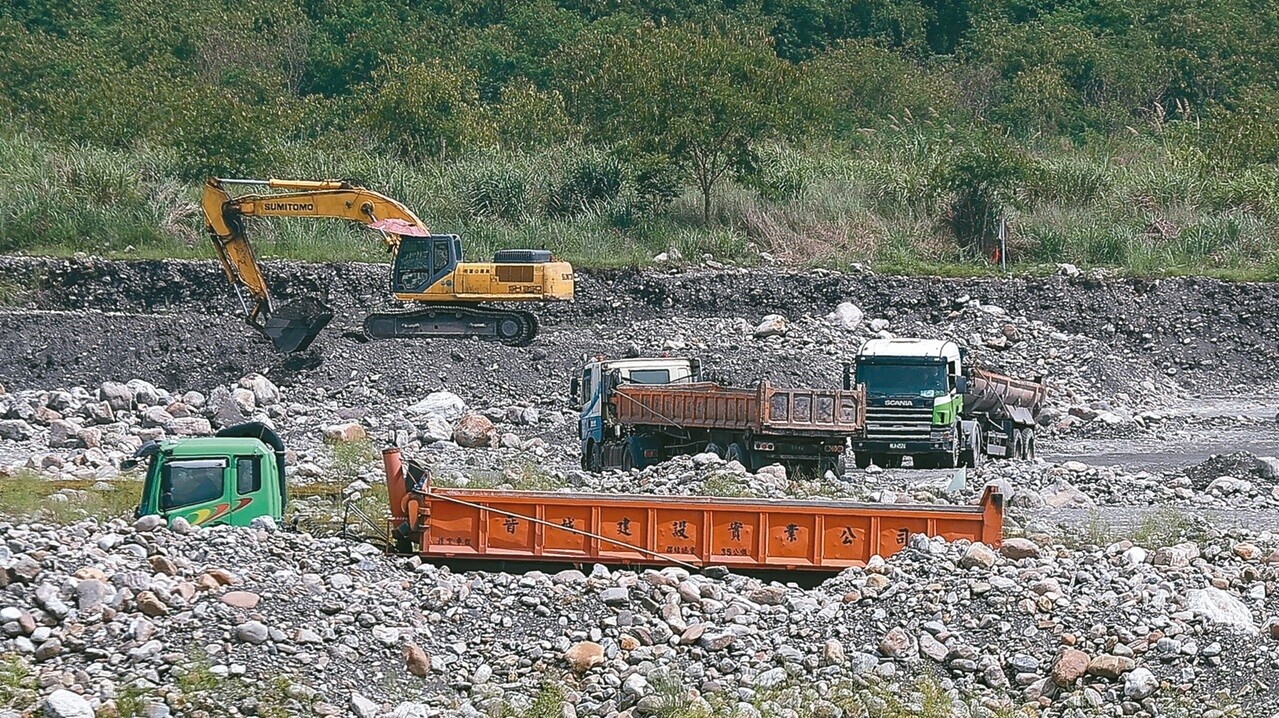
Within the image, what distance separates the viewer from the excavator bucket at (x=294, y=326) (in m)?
30.8

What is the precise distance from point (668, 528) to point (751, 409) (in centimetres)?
601

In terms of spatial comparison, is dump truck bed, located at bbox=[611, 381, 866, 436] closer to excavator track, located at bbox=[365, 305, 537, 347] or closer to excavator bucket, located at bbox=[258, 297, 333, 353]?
excavator track, located at bbox=[365, 305, 537, 347]

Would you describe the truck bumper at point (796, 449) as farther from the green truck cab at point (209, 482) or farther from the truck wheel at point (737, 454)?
the green truck cab at point (209, 482)

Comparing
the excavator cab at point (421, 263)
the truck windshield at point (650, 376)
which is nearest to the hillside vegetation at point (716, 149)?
the excavator cab at point (421, 263)

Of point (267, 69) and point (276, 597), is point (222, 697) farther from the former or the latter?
point (267, 69)

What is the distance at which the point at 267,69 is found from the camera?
64125 millimetres

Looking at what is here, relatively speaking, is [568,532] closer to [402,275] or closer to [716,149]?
[402,275]

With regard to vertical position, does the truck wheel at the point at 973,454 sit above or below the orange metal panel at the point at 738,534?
below

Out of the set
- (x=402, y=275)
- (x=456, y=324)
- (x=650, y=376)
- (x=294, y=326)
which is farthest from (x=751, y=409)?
(x=294, y=326)

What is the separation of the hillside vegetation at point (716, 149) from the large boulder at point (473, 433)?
12544 millimetres

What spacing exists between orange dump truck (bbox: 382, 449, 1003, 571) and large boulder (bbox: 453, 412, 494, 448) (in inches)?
359

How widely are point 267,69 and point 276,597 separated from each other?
53.5 metres

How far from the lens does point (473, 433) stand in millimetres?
25234

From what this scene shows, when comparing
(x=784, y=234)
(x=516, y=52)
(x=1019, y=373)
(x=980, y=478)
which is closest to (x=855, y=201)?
(x=784, y=234)
